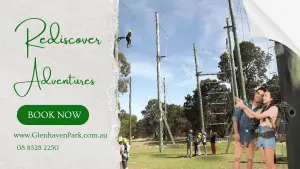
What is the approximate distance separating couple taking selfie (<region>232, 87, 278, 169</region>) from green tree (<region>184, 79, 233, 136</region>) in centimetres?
3724

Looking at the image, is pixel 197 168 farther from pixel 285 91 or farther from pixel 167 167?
pixel 285 91

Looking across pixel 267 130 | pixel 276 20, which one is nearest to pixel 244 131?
pixel 267 130

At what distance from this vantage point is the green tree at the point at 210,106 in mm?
44188

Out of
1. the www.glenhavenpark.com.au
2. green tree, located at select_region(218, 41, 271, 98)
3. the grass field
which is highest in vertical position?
green tree, located at select_region(218, 41, 271, 98)

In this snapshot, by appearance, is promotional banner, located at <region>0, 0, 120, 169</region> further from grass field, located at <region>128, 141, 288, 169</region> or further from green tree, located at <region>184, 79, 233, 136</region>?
green tree, located at <region>184, 79, 233, 136</region>

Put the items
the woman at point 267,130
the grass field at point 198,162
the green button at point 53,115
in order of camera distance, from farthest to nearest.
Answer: the grass field at point 198,162
the woman at point 267,130
the green button at point 53,115

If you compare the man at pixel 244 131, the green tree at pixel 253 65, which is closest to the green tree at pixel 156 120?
the green tree at pixel 253 65

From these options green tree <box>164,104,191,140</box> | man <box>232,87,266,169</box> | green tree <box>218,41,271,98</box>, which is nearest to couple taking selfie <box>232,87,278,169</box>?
man <box>232,87,266,169</box>

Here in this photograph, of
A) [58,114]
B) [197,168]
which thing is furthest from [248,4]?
[197,168]

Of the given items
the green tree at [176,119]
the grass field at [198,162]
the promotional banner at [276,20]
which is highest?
the green tree at [176,119]

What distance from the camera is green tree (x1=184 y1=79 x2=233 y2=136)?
4419 centimetres

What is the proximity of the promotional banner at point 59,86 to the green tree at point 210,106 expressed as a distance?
39958mm

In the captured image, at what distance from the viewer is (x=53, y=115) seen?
2.21 metres

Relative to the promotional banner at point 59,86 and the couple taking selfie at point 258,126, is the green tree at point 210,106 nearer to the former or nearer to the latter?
the couple taking selfie at point 258,126
